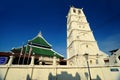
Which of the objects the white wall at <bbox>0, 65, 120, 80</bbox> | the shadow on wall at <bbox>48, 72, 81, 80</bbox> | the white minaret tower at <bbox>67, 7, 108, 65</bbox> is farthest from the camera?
the white minaret tower at <bbox>67, 7, 108, 65</bbox>

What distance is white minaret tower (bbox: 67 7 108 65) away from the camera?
1001 inches

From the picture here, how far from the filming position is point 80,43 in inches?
1089

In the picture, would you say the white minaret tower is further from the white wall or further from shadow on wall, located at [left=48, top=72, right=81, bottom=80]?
shadow on wall, located at [left=48, top=72, right=81, bottom=80]

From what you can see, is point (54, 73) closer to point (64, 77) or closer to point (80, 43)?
point (64, 77)

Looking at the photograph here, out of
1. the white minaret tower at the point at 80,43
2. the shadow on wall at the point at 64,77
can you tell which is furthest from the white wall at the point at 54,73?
the white minaret tower at the point at 80,43

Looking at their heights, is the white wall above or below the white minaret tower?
below

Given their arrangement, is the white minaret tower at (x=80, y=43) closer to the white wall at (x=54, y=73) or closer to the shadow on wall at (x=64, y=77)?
the white wall at (x=54, y=73)

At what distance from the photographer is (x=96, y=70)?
16750 mm

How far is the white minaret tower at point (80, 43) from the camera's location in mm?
25425

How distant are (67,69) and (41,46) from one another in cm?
1250

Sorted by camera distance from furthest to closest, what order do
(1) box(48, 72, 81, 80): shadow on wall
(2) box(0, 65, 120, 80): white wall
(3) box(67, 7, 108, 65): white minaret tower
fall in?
(3) box(67, 7, 108, 65): white minaret tower → (1) box(48, 72, 81, 80): shadow on wall → (2) box(0, 65, 120, 80): white wall

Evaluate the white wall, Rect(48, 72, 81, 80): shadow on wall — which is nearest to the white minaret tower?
the white wall

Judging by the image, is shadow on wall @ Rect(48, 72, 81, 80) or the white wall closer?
the white wall

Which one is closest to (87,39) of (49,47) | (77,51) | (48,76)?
(77,51)
